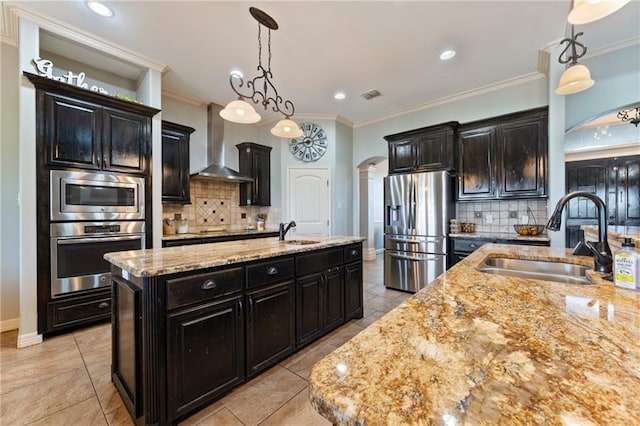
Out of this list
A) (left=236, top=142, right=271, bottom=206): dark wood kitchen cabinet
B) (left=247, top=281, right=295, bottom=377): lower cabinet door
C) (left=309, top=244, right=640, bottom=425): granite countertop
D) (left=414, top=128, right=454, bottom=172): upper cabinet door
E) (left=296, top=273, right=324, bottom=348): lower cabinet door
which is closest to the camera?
(left=309, top=244, right=640, bottom=425): granite countertop

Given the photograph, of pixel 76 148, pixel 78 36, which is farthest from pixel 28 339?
pixel 78 36

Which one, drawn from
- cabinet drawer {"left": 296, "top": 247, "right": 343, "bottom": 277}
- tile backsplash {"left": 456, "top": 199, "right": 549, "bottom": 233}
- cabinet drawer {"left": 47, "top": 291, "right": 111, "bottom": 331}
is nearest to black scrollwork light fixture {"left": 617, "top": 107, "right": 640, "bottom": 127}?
→ tile backsplash {"left": 456, "top": 199, "right": 549, "bottom": 233}

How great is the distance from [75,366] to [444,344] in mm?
2760

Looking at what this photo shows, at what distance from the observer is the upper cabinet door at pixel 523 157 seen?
3248 millimetres

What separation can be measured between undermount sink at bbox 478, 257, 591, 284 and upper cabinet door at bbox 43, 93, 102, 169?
362 centimetres

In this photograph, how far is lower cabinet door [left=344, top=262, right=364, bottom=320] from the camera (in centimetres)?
269

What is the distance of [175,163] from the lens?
3.77m

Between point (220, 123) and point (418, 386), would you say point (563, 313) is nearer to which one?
point (418, 386)

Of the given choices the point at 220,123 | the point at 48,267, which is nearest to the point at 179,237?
the point at 48,267

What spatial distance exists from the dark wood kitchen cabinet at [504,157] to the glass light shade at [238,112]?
309 centimetres

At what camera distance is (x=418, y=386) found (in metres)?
0.44

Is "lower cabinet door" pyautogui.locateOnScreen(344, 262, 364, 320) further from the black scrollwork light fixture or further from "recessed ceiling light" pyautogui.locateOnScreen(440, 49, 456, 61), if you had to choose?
the black scrollwork light fixture

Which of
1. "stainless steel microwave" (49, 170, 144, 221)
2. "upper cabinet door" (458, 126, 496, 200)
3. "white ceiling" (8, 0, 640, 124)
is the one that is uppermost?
"white ceiling" (8, 0, 640, 124)

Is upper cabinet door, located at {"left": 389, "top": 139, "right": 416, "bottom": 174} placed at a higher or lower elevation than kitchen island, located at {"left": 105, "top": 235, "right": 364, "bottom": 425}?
higher
